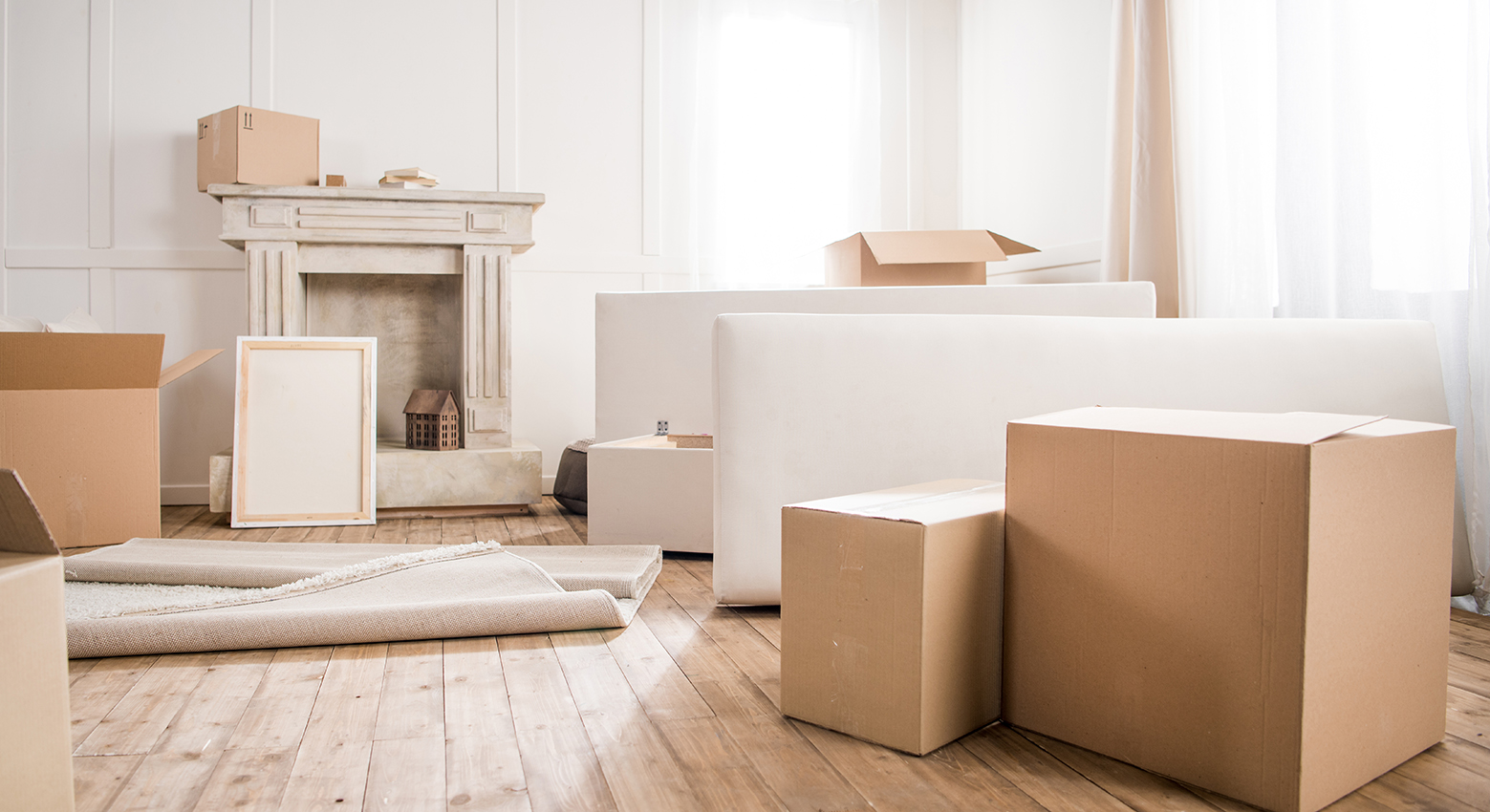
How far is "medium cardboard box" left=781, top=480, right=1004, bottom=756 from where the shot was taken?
3.58ft

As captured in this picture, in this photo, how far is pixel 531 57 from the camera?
3.48 meters

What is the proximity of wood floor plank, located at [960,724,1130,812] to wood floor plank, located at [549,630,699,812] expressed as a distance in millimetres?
360

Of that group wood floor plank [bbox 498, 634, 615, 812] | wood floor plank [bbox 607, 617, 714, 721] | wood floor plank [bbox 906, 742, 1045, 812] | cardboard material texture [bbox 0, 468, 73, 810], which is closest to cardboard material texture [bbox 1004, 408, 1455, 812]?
wood floor plank [bbox 906, 742, 1045, 812]

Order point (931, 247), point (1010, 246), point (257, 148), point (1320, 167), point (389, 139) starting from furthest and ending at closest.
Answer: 1. point (389, 139)
2. point (257, 148)
3. point (1010, 246)
4. point (931, 247)
5. point (1320, 167)

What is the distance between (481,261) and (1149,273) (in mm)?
1994

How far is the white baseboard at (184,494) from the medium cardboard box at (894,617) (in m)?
2.83

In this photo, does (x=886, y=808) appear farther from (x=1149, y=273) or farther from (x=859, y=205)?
(x=859, y=205)

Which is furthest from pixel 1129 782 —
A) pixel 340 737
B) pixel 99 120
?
pixel 99 120

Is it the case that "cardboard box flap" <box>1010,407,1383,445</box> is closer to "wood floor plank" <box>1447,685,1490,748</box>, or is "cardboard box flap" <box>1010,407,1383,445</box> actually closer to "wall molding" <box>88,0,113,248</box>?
"wood floor plank" <box>1447,685,1490,748</box>

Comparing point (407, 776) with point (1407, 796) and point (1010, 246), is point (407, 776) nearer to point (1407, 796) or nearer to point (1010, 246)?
point (1407, 796)

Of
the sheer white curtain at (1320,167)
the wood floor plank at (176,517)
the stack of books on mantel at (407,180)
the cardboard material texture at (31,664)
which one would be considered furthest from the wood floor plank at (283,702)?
the sheer white curtain at (1320,167)

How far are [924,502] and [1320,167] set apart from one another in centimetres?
153

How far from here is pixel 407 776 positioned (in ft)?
3.39

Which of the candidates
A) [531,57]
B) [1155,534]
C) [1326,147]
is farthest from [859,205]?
[1155,534]
